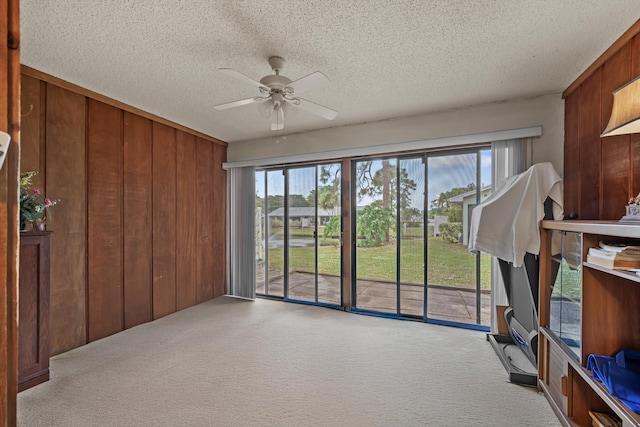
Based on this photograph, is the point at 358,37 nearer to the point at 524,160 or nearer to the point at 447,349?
the point at 524,160

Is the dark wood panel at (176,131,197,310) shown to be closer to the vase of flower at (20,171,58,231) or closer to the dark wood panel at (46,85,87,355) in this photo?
the dark wood panel at (46,85,87,355)

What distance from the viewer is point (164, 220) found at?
384cm

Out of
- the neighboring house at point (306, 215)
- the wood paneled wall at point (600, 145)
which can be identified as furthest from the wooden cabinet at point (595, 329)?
the neighboring house at point (306, 215)

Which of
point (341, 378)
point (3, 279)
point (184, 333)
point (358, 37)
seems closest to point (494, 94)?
point (358, 37)

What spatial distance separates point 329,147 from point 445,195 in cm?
168

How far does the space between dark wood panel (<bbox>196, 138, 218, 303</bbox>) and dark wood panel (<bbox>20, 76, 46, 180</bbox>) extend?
1.88 metres

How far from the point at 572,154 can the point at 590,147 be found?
0.34 meters

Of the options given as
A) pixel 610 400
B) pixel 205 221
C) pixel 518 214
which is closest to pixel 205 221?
pixel 205 221

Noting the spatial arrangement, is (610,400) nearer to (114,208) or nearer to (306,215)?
(306,215)

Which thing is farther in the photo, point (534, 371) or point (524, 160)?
point (524, 160)

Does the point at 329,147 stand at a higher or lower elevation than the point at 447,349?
higher

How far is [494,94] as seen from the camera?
3027 millimetres

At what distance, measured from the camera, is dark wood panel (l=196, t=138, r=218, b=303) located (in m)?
4.40

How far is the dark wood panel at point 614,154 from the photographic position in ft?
6.64
